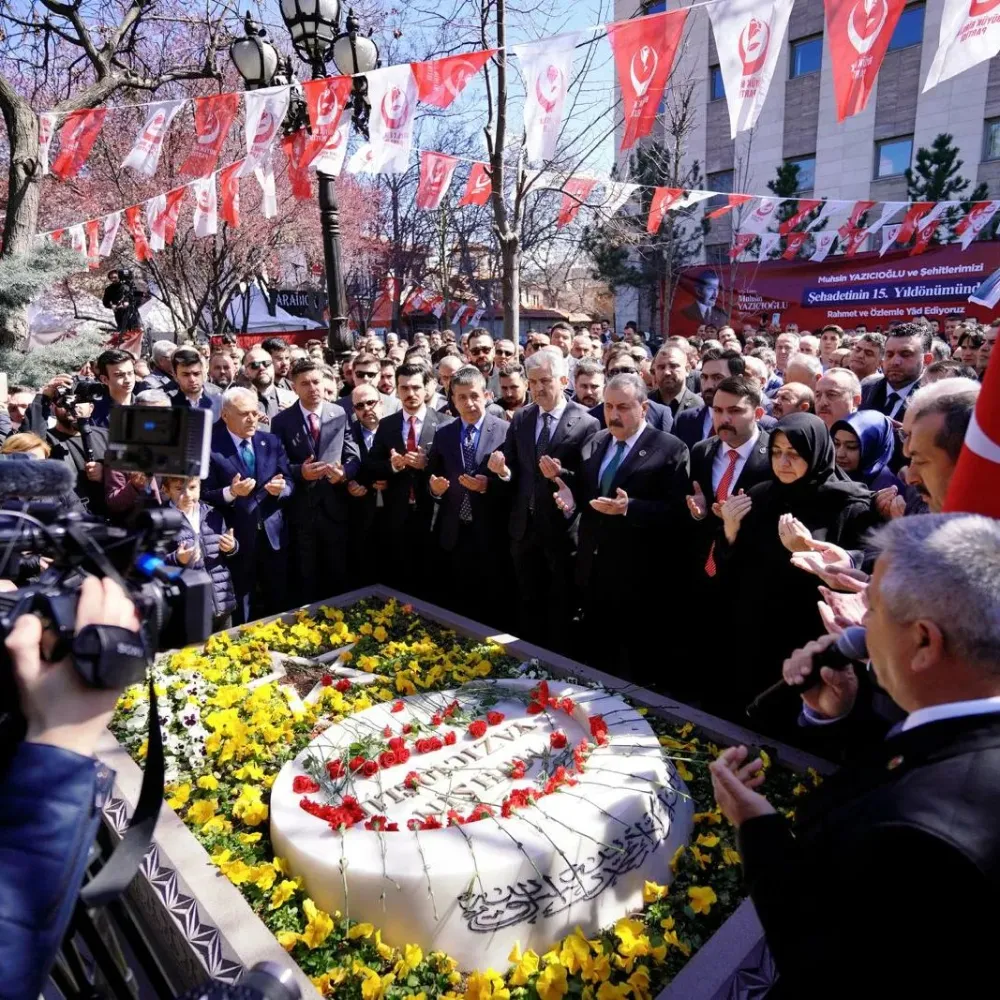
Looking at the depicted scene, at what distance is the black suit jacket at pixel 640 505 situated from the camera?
4223 mm

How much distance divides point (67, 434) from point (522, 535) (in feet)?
11.5

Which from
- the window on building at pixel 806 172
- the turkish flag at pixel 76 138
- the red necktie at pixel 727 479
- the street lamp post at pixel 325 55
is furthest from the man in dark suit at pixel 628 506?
the window on building at pixel 806 172

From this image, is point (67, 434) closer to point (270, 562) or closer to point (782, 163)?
point (270, 562)

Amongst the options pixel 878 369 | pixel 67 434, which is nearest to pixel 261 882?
pixel 67 434

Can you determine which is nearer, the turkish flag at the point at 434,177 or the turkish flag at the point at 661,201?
the turkish flag at the point at 434,177

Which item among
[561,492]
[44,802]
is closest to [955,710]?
[44,802]

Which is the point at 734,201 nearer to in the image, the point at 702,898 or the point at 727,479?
the point at 727,479

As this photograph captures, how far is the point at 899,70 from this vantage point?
912 inches

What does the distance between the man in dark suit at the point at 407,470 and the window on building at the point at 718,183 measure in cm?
2448

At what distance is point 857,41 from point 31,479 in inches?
235

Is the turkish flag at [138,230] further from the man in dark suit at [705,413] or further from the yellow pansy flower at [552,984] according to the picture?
the yellow pansy flower at [552,984]

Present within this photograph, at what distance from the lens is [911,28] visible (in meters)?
22.7

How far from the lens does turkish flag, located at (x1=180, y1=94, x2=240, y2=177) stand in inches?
299

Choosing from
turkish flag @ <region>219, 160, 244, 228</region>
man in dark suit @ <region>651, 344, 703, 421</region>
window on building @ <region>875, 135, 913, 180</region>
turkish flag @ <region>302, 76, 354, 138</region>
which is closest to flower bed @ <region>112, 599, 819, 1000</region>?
man in dark suit @ <region>651, 344, 703, 421</region>
